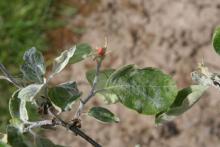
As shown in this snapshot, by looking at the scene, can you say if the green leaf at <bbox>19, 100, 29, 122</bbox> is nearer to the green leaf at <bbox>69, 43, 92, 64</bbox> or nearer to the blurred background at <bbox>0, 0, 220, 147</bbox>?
the green leaf at <bbox>69, 43, 92, 64</bbox>

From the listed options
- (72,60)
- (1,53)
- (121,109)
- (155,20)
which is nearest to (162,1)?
(155,20)

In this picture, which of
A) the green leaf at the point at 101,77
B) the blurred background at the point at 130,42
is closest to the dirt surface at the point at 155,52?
the blurred background at the point at 130,42

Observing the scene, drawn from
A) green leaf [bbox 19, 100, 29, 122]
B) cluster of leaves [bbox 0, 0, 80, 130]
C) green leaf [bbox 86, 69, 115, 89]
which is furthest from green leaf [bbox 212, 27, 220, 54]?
cluster of leaves [bbox 0, 0, 80, 130]

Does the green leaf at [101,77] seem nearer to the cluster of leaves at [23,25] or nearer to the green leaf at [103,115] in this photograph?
the green leaf at [103,115]

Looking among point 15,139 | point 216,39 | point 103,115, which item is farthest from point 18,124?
point 216,39

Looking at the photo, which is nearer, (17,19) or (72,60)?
(72,60)

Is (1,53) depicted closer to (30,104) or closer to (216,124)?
(216,124)
